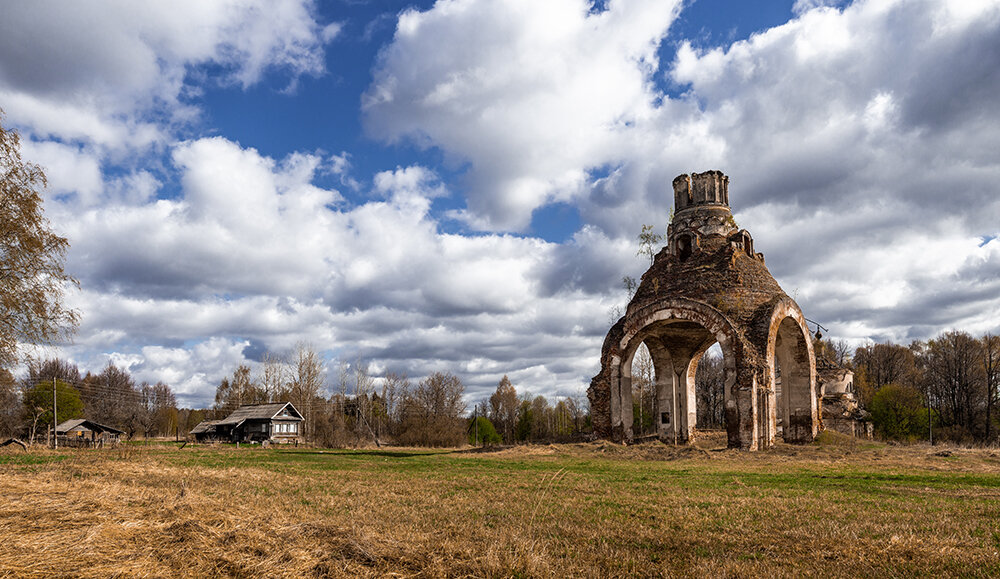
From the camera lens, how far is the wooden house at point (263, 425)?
50.9m

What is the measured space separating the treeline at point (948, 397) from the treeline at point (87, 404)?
55773mm

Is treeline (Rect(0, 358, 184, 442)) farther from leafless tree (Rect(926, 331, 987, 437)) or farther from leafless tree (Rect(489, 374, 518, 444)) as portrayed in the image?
leafless tree (Rect(926, 331, 987, 437))

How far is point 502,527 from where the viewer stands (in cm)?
703

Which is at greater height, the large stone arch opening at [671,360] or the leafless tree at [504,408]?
the large stone arch opening at [671,360]

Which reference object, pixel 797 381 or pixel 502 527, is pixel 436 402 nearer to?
pixel 797 381

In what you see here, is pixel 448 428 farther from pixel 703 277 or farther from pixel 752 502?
pixel 752 502

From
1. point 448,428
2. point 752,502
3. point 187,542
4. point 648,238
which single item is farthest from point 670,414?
point 187,542

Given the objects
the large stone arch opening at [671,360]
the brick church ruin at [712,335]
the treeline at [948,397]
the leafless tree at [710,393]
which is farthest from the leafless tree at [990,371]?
the large stone arch opening at [671,360]

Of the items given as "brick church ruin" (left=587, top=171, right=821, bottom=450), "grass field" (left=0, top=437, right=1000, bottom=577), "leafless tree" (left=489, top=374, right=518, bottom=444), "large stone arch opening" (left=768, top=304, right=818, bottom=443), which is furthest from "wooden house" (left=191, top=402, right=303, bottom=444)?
"large stone arch opening" (left=768, top=304, right=818, bottom=443)

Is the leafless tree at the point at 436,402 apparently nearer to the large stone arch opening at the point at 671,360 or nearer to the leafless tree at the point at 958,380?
the large stone arch opening at the point at 671,360

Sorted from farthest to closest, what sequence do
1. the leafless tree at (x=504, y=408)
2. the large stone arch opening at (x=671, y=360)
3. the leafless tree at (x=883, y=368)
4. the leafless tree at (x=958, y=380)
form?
the leafless tree at (x=504, y=408), the leafless tree at (x=883, y=368), the leafless tree at (x=958, y=380), the large stone arch opening at (x=671, y=360)

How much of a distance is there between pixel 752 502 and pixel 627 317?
18367 millimetres

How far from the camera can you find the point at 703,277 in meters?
27.6

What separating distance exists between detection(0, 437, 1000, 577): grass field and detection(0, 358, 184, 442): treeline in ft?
98.4
